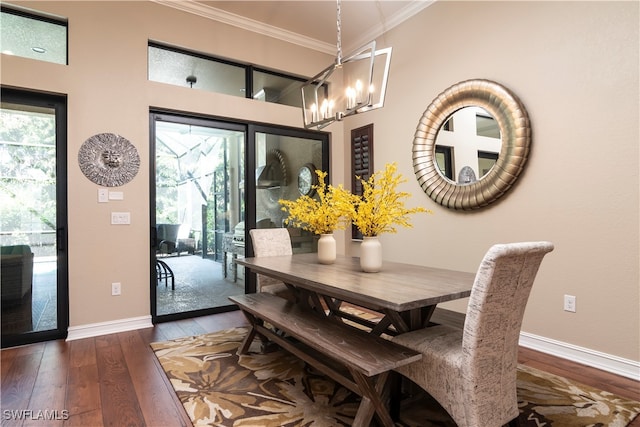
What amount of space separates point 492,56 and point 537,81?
504 mm

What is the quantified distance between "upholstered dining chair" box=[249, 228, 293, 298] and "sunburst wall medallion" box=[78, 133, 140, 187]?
1.38 meters

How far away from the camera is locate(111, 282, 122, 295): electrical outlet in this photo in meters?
3.27

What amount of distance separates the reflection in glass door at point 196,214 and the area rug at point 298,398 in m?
1.24

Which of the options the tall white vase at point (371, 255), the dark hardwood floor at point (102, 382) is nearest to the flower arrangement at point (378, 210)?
the tall white vase at point (371, 255)

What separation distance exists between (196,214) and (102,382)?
6.46ft

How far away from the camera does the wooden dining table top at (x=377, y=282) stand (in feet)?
5.07

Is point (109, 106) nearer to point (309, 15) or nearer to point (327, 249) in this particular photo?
point (309, 15)

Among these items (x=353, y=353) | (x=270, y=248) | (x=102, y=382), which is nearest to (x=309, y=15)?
(x=270, y=248)

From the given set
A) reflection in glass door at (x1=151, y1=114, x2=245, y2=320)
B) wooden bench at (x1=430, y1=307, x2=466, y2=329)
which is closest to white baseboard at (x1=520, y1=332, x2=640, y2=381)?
wooden bench at (x1=430, y1=307, x2=466, y2=329)

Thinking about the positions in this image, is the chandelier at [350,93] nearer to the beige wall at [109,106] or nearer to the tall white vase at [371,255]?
the tall white vase at [371,255]

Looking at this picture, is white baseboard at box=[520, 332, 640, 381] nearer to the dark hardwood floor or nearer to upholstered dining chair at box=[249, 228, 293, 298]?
the dark hardwood floor

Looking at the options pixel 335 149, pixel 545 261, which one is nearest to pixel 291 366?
pixel 545 261

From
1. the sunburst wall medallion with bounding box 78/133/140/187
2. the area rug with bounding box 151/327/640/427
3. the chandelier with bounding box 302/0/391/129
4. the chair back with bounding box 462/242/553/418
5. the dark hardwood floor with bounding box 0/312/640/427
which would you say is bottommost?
the dark hardwood floor with bounding box 0/312/640/427

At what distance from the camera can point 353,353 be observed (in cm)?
158
